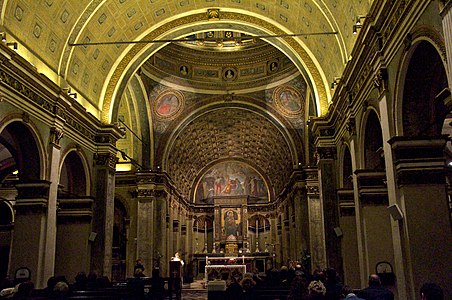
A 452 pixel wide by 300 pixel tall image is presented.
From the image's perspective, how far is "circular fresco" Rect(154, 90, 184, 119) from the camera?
81.3ft

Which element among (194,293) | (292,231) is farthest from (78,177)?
(292,231)

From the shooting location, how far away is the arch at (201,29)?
1641cm

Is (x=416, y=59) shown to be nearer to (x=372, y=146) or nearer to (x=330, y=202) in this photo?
(x=372, y=146)

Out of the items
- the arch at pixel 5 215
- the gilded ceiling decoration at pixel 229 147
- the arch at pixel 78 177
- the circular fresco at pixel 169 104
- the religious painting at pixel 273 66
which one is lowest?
the arch at pixel 5 215

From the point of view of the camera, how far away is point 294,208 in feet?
83.4

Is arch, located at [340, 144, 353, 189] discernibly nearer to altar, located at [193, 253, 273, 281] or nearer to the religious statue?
altar, located at [193, 253, 273, 281]

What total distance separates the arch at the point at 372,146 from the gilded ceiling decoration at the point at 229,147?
43.3 feet

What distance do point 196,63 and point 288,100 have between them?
533 cm

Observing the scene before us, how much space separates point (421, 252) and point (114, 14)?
11749 mm

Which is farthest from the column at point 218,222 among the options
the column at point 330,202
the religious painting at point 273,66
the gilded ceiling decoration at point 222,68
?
the column at point 330,202

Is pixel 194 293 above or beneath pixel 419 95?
beneath

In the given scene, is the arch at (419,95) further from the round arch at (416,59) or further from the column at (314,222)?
the column at (314,222)

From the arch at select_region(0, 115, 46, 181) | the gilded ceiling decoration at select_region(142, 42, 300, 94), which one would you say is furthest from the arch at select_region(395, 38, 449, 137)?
the gilded ceiling decoration at select_region(142, 42, 300, 94)

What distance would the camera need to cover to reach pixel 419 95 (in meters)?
8.73
